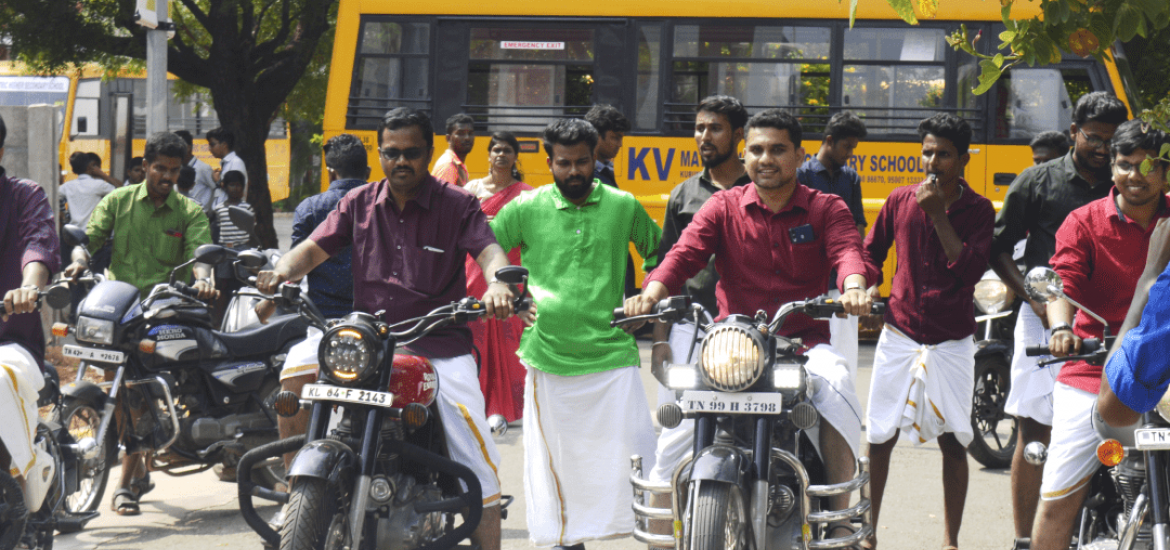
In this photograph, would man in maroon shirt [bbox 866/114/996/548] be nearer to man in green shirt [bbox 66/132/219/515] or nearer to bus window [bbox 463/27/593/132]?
man in green shirt [bbox 66/132/219/515]

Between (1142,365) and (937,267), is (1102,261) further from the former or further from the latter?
(1142,365)

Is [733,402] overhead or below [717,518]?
overhead

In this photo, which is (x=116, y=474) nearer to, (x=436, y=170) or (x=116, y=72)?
(x=436, y=170)

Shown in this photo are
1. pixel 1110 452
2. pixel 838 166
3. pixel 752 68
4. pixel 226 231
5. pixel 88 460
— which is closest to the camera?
pixel 1110 452

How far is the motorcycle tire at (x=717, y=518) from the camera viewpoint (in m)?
3.39

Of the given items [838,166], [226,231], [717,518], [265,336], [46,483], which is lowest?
[46,483]

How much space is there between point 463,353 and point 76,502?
258cm

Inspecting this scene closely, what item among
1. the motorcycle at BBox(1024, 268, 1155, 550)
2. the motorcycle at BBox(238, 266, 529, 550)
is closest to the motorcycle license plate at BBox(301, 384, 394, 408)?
the motorcycle at BBox(238, 266, 529, 550)

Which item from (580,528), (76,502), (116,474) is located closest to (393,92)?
(116,474)

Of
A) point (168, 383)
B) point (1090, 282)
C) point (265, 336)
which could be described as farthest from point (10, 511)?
point (1090, 282)

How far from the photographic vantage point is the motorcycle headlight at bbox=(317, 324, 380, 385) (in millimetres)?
3838

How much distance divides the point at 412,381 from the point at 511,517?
2.24 m

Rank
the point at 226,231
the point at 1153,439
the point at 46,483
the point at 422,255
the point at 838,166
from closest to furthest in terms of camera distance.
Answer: the point at 1153,439 → the point at 422,255 → the point at 46,483 → the point at 838,166 → the point at 226,231

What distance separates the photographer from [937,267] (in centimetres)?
523
